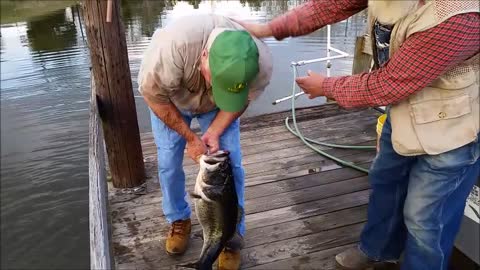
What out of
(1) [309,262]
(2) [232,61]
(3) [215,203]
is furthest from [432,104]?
(1) [309,262]

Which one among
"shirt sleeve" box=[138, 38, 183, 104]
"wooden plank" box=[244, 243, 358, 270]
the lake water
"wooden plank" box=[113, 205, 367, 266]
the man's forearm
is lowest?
the lake water

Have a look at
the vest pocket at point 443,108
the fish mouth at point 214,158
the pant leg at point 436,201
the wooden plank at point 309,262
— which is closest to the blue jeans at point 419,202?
the pant leg at point 436,201

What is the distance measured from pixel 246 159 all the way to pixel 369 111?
1770mm

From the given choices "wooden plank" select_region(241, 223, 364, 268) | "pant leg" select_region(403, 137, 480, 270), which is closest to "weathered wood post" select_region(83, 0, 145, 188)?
"wooden plank" select_region(241, 223, 364, 268)

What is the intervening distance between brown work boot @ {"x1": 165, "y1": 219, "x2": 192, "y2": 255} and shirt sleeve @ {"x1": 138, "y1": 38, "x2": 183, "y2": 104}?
1018mm

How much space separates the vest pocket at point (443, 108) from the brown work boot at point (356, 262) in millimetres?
1129

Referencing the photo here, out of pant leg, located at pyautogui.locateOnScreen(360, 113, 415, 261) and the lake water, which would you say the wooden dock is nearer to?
pant leg, located at pyautogui.locateOnScreen(360, 113, 415, 261)

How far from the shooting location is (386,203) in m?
2.51

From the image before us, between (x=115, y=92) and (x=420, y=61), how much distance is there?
2.37 metres

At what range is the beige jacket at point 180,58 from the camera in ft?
7.02

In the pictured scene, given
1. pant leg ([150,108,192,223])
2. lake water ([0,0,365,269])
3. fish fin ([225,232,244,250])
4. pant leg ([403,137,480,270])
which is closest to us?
pant leg ([403,137,480,270])

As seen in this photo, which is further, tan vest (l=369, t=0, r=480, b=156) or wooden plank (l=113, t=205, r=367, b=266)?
wooden plank (l=113, t=205, r=367, b=266)

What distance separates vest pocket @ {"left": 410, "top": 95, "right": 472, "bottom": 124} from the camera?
191cm

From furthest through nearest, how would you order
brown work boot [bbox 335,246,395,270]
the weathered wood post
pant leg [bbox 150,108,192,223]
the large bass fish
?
1. the weathered wood post
2. brown work boot [bbox 335,246,395,270]
3. pant leg [bbox 150,108,192,223]
4. the large bass fish
